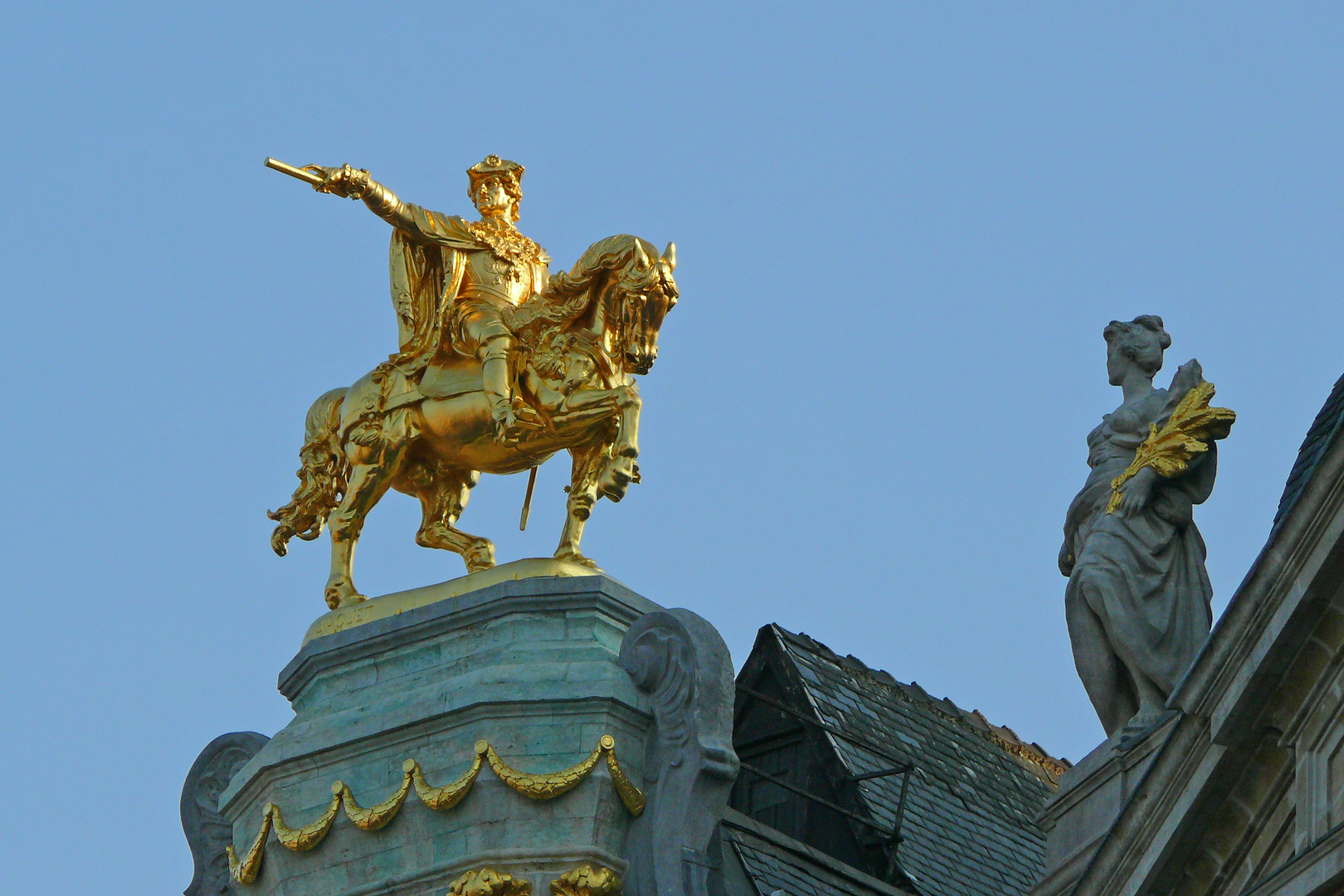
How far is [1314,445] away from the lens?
2286cm

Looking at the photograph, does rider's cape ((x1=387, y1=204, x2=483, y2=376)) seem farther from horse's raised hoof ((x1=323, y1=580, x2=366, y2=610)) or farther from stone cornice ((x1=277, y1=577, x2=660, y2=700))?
stone cornice ((x1=277, y1=577, x2=660, y2=700))

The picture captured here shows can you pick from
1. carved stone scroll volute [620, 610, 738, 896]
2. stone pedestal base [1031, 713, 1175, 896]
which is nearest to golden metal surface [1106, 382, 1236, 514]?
stone pedestal base [1031, 713, 1175, 896]

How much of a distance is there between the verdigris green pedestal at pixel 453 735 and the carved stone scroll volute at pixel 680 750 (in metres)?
0.18

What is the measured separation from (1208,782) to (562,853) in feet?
20.7

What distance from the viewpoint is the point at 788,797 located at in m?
31.5

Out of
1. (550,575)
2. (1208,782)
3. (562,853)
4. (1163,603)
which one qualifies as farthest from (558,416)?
(1208,782)

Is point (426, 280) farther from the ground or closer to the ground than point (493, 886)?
farther from the ground

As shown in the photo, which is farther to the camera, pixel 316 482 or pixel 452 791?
pixel 316 482

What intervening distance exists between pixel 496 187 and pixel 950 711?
9672 mm

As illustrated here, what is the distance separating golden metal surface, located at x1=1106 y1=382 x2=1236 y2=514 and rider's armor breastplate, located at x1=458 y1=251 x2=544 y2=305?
6599 mm

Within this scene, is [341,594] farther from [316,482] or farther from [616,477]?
[616,477]

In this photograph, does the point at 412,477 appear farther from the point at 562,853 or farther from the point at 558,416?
the point at 562,853

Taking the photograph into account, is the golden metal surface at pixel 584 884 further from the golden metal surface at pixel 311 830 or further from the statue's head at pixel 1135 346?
the statue's head at pixel 1135 346

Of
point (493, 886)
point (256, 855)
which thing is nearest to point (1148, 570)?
point (493, 886)
